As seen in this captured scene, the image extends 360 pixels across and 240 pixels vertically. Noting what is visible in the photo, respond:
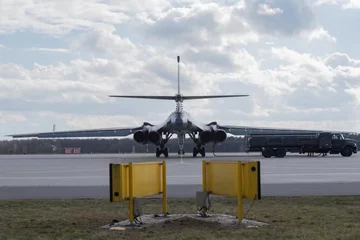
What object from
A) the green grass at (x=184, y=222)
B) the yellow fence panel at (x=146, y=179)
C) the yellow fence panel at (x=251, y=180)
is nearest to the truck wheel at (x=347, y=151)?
the green grass at (x=184, y=222)

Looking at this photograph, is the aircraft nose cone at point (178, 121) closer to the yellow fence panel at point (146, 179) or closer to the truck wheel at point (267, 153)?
the truck wheel at point (267, 153)

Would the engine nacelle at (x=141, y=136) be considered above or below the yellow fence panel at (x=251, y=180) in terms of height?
above

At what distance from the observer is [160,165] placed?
489 inches

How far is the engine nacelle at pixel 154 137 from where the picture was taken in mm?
48969

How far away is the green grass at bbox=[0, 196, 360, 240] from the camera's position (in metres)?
10.0

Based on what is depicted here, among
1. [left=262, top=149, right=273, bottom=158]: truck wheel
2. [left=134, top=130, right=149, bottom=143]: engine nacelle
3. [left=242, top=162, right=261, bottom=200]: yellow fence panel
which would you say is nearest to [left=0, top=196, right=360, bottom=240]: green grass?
[left=242, top=162, right=261, bottom=200]: yellow fence panel

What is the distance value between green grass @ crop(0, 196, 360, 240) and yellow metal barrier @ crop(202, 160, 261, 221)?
69 centimetres

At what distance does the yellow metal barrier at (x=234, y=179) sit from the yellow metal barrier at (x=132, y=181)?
0.95 m

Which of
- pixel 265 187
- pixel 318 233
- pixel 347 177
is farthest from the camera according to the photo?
pixel 347 177

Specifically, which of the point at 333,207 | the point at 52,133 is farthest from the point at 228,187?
the point at 52,133

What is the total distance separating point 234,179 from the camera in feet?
38.0

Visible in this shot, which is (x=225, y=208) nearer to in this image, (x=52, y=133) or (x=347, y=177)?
(x=347, y=177)

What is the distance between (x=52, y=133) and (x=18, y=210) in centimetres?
4657

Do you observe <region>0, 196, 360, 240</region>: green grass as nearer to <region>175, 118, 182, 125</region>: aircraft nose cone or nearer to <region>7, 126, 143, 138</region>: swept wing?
<region>175, 118, 182, 125</region>: aircraft nose cone
